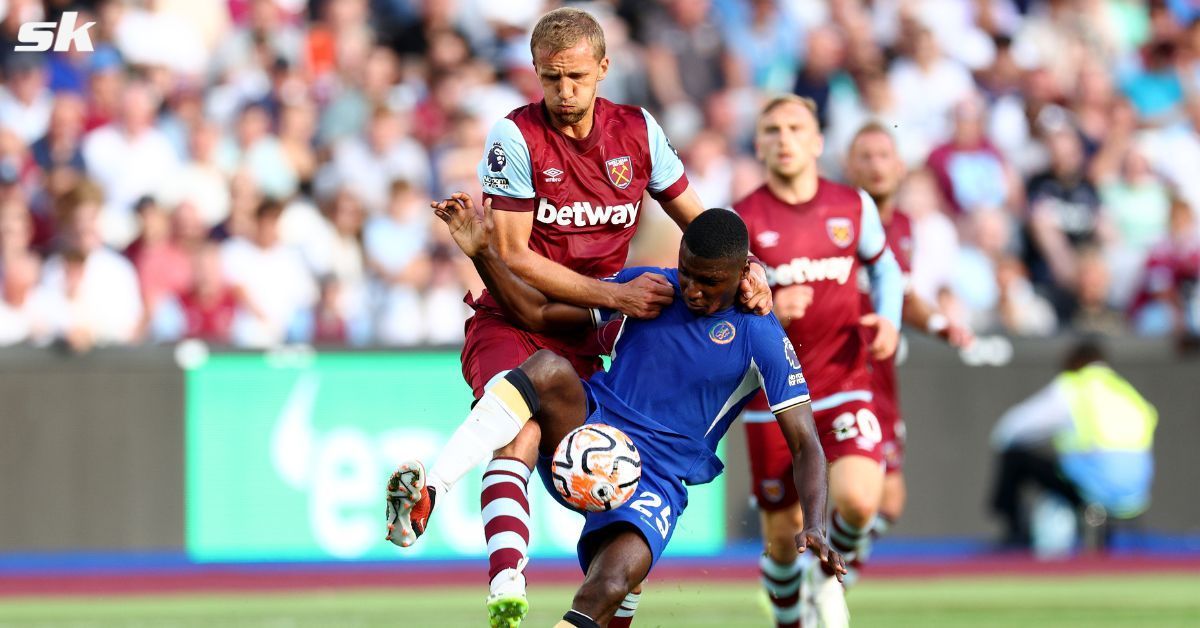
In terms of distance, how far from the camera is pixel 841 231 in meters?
8.80

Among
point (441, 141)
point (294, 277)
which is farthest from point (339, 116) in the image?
point (294, 277)

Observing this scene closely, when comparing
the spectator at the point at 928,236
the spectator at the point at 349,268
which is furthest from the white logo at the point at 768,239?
the spectator at the point at 928,236

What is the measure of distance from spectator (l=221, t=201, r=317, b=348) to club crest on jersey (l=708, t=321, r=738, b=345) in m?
7.21

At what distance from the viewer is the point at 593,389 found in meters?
7.09

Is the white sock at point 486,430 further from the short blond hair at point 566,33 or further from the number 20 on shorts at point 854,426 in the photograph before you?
the number 20 on shorts at point 854,426

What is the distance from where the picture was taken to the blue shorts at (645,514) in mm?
6727

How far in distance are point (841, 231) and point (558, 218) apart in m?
→ 2.17

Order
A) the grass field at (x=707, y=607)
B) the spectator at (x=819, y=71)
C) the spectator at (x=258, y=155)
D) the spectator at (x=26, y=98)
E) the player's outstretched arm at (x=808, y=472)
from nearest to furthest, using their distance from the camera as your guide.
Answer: the player's outstretched arm at (x=808, y=472) → the grass field at (x=707, y=607) → the spectator at (x=258, y=155) → the spectator at (x=26, y=98) → the spectator at (x=819, y=71)

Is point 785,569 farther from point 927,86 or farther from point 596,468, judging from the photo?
point 927,86

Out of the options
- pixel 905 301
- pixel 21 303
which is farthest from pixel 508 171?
pixel 21 303

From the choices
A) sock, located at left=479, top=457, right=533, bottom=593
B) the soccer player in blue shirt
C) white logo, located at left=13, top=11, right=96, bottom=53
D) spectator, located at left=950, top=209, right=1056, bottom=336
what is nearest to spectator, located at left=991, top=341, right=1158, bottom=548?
spectator, located at left=950, top=209, right=1056, bottom=336

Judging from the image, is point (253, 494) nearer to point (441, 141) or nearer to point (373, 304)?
point (373, 304)

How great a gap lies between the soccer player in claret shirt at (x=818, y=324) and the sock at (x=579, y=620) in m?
2.54

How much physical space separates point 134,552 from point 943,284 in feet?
22.0
